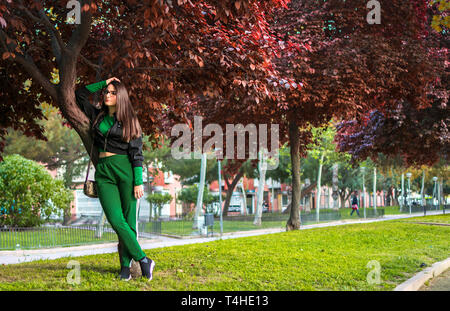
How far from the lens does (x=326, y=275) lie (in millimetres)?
6070

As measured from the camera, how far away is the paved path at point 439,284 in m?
6.14

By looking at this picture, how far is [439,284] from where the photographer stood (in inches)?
255

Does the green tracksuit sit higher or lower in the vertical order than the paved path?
higher

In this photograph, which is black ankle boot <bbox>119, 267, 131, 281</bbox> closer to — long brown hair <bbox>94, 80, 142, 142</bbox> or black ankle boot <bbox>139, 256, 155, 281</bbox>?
black ankle boot <bbox>139, 256, 155, 281</bbox>

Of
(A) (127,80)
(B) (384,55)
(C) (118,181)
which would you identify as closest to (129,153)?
(C) (118,181)

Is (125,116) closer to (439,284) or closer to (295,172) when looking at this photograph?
(439,284)

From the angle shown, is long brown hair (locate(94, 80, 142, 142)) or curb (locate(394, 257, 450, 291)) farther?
curb (locate(394, 257, 450, 291))

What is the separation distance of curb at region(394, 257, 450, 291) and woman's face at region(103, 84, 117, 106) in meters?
3.87

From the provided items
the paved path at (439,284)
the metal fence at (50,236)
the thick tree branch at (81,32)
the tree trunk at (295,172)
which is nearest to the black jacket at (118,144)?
the thick tree branch at (81,32)

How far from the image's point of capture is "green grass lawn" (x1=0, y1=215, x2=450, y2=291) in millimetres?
5266

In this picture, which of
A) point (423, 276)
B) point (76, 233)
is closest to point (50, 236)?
point (76, 233)

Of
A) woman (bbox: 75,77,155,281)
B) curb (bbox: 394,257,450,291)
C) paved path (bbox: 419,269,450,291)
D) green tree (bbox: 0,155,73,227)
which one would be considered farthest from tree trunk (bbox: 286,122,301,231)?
woman (bbox: 75,77,155,281)
